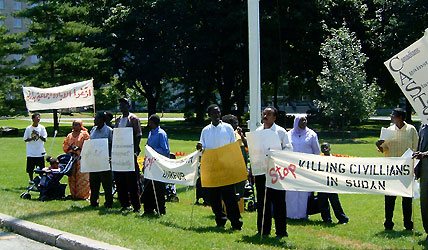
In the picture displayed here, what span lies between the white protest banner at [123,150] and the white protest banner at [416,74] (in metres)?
5.14

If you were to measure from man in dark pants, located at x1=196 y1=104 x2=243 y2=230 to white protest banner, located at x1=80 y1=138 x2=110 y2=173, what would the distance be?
2804 millimetres

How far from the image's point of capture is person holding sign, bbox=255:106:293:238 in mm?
8570

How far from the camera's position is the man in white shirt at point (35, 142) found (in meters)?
14.7

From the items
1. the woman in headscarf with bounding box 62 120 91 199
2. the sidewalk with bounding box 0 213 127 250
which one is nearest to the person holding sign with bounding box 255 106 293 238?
the sidewalk with bounding box 0 213 127 250

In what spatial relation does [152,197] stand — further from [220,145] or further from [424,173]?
[424,173]

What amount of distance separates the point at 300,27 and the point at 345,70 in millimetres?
7610

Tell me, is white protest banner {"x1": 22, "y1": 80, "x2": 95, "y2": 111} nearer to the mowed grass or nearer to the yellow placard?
the mowed grass

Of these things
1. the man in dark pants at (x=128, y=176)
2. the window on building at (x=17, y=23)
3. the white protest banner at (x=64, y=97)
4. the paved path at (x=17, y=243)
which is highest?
the window on building at (x=17, y=23)

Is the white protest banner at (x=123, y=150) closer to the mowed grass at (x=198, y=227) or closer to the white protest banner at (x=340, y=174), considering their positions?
the mowed grass at (x=198, y=227)

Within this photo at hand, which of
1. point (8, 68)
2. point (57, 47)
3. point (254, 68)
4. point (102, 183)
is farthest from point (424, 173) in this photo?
point (8, 68)

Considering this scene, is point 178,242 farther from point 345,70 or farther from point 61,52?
point 61,52

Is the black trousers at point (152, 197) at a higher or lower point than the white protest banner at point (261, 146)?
lower

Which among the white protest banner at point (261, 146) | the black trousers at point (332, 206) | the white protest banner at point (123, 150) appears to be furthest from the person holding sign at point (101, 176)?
the black trousers at point (332, 206)

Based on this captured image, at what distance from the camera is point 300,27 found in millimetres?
38938
